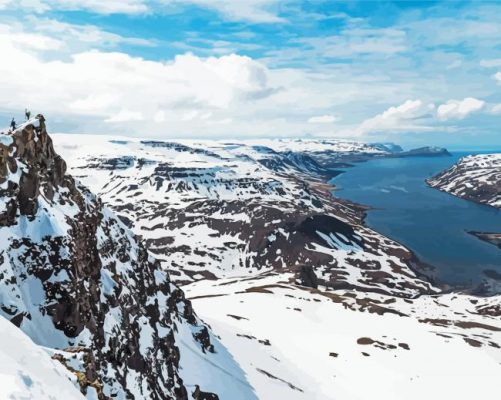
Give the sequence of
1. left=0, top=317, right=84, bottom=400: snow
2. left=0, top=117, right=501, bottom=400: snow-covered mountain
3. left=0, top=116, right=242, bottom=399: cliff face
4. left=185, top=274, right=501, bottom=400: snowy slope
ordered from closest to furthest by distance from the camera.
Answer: left=0, top=317, right=84, bottom=400: snow
left=0, top=116, right=242, bottom=399: cliff face
left=0, top=117, right=501, bottom=400: snow-covered mountain
left=185, top=274, right=501, bottom=400: snowy slope

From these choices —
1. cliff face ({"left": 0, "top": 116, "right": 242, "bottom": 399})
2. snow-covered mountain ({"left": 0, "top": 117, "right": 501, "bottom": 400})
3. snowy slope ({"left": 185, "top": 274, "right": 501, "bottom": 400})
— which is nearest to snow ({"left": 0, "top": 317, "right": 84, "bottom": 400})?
snow-covered mountain ({"left": 0, "top": 117, "right": 501, "bottom": 400})

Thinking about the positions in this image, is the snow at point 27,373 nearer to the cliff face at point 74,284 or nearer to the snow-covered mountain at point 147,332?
the snow-covered mountain at point 147,332

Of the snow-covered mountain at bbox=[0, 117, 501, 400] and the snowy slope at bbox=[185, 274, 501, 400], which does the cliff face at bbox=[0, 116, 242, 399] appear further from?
the snowy slope at bbox=[185, 274, 501, 400]

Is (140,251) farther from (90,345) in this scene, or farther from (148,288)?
(90,345)

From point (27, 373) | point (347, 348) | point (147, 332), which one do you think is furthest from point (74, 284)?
point (347, 348)

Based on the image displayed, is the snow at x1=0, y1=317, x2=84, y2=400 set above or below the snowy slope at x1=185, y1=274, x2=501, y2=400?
above

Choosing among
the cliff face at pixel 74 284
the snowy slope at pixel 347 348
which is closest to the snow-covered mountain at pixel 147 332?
the cliff face at pixel 74 284

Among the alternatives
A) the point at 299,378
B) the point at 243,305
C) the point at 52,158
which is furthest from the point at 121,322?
the point at 243,305

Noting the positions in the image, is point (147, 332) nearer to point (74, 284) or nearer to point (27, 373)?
point (74, 284)
